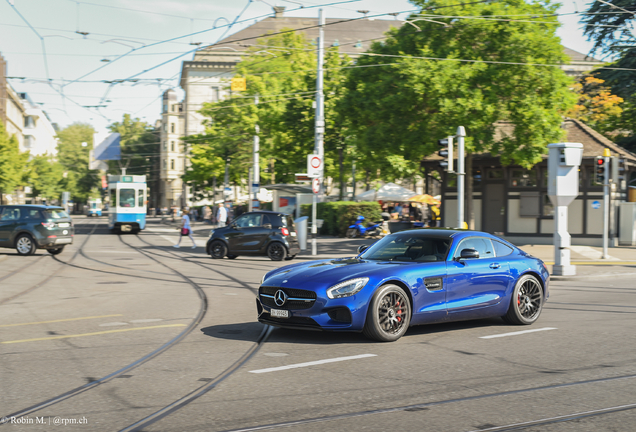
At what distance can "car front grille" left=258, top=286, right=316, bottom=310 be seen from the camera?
7.64 m

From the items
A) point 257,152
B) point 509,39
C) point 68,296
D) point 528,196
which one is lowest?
point 68,296

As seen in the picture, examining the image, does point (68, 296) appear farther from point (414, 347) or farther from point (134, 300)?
point (414, 347)

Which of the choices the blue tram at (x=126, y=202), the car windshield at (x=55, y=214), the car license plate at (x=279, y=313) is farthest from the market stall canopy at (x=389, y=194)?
the car license plate at (x=279, y=313)

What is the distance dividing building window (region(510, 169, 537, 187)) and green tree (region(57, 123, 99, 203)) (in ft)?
296

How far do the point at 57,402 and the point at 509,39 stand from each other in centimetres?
2111

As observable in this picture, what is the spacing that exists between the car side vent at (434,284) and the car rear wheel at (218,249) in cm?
1459

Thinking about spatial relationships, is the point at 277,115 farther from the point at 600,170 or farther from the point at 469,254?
the point at 469,254

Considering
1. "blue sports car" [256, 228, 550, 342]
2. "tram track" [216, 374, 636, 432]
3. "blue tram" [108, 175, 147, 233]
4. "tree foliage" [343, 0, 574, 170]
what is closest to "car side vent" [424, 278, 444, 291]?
"blue sports car" [256, 228, 550, 342]

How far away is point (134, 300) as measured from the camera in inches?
468

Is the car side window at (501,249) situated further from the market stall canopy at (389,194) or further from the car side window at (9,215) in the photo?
the market stall canopy at (389,194)

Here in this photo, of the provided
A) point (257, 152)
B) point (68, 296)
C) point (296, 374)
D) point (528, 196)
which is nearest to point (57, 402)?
point (296, 374)

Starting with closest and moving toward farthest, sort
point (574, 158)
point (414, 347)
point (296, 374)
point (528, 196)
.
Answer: point (296, 374), point (414, 347), point (574, 158), point (528, 196)

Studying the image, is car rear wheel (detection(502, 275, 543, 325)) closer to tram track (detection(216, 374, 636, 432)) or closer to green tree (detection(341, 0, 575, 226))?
tram track (detection(216, 374, 636, 432))

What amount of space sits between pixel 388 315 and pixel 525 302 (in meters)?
2.59
